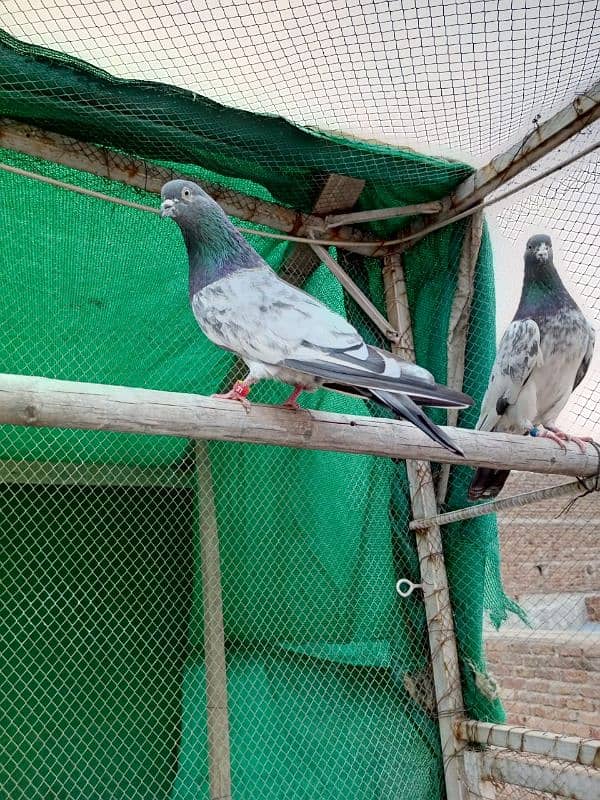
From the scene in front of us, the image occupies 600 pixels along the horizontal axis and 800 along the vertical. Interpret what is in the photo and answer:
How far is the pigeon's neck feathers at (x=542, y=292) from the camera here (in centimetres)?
199

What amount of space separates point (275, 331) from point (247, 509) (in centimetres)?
106

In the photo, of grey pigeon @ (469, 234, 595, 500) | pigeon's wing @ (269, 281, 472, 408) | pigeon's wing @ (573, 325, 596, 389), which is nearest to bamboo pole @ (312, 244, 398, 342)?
grey pigeon @ (469, 234, 595, 500)

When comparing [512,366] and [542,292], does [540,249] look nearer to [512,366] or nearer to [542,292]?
[542,292]

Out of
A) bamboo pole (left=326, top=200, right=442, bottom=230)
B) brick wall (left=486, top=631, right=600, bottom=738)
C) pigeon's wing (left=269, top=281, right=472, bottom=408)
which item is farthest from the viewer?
brick wall (left=486, top=631, right=600, bottom=738)

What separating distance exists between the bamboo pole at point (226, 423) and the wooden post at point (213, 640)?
87cm

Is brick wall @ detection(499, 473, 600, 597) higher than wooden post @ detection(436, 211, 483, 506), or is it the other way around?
wooden post @ detection(436, 211, 483, 506)

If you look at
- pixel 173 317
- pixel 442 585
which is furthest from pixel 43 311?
pixel 442 585

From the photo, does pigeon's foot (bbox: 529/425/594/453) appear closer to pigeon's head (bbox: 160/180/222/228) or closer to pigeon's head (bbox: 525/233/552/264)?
pigeon's head (bbox: 525/233/552/264)

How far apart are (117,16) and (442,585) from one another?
72.4 inches

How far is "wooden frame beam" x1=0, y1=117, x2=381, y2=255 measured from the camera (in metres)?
1.69

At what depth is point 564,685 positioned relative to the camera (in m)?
4.23

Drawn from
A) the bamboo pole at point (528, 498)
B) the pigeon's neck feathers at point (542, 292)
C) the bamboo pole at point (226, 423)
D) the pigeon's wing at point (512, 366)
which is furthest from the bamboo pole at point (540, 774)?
the pigeon's neck feathers at point (542, 292)

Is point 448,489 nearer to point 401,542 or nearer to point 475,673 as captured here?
point 401,542

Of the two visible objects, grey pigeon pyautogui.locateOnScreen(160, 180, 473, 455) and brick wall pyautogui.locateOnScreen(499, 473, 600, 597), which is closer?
grey pigeon pyautogui.locateOnScreen(160, 180, 473, 455)
